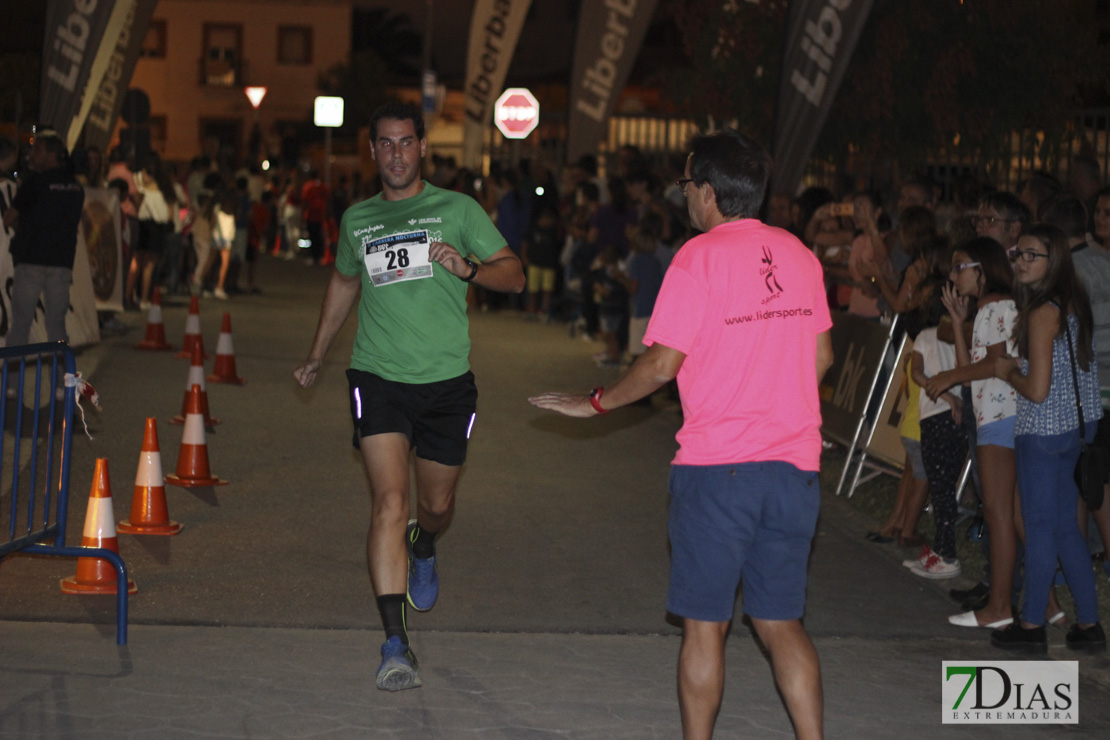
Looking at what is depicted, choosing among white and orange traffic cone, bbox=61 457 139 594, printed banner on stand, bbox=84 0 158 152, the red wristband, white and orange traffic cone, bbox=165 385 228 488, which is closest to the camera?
the red wristband

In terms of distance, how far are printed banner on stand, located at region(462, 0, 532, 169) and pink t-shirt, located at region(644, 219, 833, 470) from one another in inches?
801

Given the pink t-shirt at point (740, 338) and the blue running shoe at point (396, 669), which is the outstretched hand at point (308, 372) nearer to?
the blue running shoe at point (396, 669)

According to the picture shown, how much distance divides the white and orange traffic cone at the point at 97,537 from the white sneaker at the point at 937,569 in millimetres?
3990

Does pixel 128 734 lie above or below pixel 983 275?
below

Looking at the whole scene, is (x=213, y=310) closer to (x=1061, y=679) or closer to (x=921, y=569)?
(x=921, y=569)

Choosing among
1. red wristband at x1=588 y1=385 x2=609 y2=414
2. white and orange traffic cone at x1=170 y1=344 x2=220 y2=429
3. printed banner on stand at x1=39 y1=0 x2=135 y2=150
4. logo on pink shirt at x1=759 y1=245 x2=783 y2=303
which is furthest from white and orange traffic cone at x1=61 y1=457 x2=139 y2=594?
printed banner on stand at x1=39 y1=0 x2=135 y2=150

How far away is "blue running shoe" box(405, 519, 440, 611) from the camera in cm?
637

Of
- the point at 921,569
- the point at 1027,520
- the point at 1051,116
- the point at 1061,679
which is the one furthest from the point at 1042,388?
the point at 1051,116

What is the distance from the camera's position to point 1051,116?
592 inches

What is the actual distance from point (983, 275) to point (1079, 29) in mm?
9642

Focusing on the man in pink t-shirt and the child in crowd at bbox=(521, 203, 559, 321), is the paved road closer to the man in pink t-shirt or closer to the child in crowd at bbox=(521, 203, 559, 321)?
the man in pink t-shirt

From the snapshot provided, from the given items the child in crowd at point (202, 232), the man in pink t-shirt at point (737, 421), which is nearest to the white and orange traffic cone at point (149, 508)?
the man in pink t-shirt at point (737, 421)

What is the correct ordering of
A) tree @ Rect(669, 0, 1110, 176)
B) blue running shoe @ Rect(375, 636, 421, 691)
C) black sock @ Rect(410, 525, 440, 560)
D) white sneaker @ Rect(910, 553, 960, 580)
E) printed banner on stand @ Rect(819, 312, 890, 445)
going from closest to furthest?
blue running shoe @ Rect(375, 636, 421, 691)
black sock @ Rect(410, 525, 440, 560)
white sneaker @ Rect(910, 553, 960, 580)
printed banner on stand @ Rect(819, 312, 890, 445)
tree @ Rect(669, 0, 1110, 176)

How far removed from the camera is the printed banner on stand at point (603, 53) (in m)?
20.2
